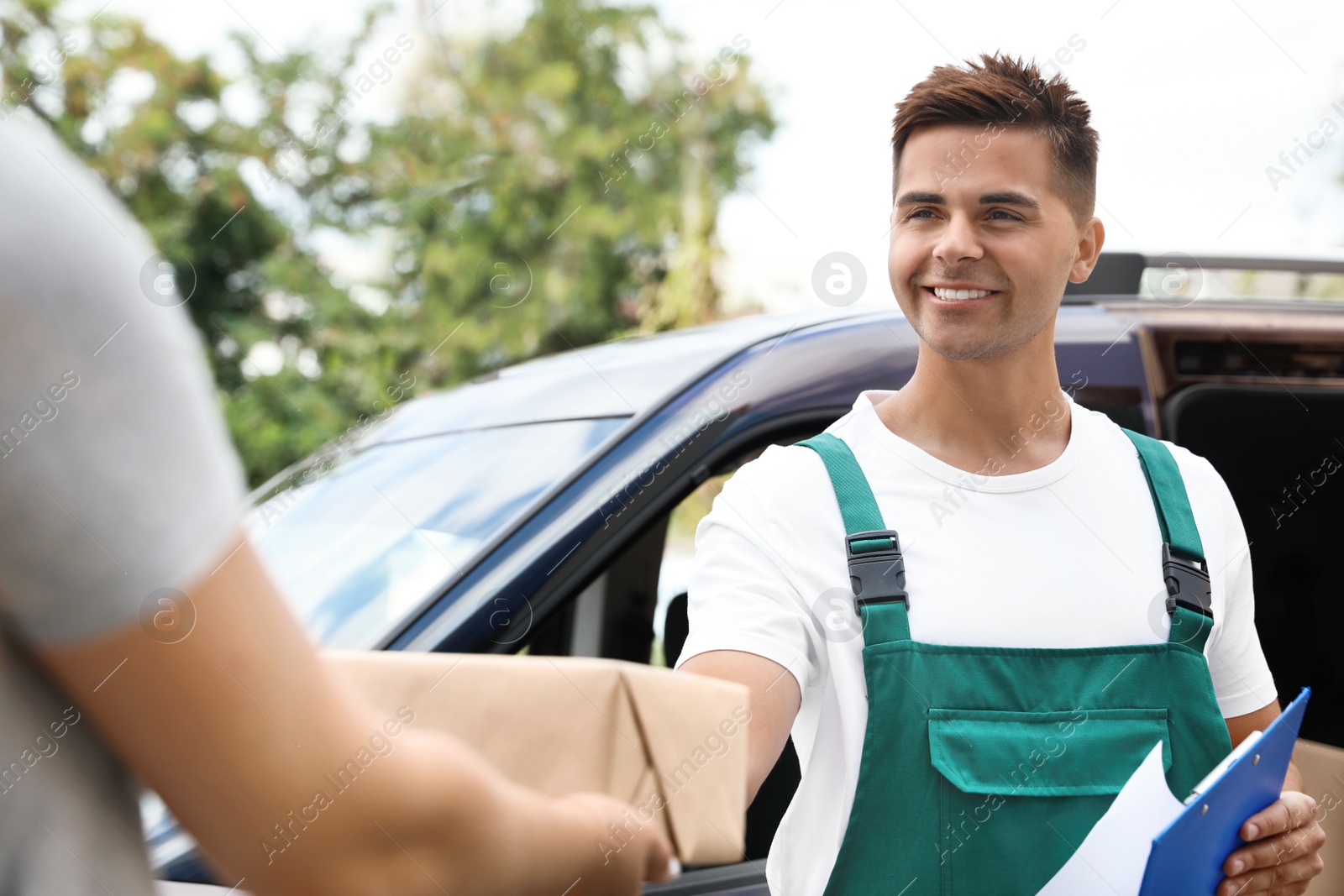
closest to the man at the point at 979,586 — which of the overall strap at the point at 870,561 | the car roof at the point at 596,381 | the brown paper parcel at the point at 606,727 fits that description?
the overall strap at the point at 870,561

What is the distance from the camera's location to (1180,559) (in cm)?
176

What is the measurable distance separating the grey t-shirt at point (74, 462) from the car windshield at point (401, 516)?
1.31 meters

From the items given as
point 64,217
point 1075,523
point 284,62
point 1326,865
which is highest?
point 284,62

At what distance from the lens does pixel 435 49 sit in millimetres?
11250

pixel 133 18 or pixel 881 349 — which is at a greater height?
pixel 133 18

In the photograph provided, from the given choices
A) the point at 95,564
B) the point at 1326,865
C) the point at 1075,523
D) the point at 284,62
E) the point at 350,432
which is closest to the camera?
the point at 95,564

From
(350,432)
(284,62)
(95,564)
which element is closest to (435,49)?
(284,62)

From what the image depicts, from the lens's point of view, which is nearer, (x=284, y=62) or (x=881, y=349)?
(x=881, y=349)

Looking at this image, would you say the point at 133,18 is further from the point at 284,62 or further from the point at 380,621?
the point at 380,621

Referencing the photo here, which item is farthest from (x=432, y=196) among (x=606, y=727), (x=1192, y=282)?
(x=606, y=727)

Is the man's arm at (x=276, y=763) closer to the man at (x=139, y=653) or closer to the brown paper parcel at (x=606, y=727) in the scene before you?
the man at (x=139, y=653)

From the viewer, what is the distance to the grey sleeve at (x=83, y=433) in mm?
492

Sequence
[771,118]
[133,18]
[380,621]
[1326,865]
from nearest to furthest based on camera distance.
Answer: [380,621]
[1326,865]
[133,18]
[771,118]

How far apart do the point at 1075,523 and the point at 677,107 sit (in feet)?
32.7
